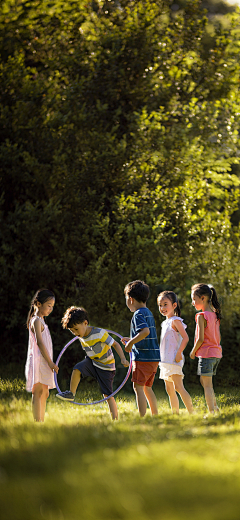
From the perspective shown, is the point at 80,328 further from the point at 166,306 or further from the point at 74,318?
the point at 166,306

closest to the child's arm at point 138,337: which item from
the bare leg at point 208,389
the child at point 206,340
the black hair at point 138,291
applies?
the black hair at point 138,291

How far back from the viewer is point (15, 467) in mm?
3322

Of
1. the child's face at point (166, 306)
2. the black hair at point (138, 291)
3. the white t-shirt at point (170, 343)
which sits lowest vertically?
the white t-shirt at point (170, 343)

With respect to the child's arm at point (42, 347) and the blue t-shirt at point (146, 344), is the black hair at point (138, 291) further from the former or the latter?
the child's arm at point (42, 347)

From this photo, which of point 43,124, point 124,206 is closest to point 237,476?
point 124,206

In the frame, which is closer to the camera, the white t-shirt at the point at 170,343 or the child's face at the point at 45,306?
the child's face at the point at 45,306

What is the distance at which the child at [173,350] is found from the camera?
643cm

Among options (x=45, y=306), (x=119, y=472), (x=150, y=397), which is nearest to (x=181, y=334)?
(x=150, y=397)

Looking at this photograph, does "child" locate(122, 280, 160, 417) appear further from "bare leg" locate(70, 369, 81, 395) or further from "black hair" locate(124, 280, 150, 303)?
"bare leg" locate(70, 369, 81, 395)

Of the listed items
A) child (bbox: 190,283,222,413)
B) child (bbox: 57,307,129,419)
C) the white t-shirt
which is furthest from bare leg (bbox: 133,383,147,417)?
A: child (bbox: 190,283,222,413)

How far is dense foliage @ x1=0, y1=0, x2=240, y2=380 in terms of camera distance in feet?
35.2

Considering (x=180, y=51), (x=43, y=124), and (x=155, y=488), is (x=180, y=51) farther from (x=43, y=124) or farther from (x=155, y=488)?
(x=155, y=488)

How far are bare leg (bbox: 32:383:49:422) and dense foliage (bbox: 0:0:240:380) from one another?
4.31 metres

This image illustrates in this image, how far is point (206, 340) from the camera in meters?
6.57
